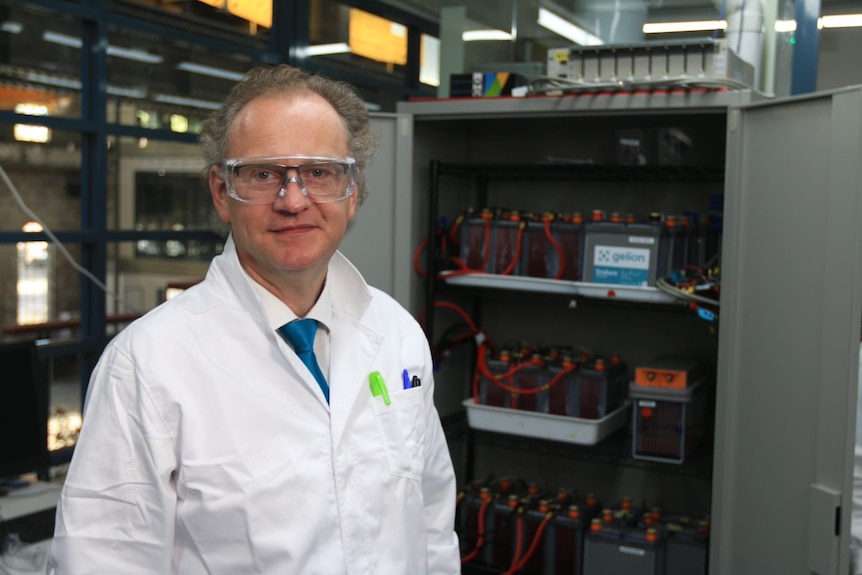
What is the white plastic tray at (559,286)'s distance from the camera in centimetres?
239

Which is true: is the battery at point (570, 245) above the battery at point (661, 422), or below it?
above

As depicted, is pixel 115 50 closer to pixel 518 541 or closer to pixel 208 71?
pixel 208 71

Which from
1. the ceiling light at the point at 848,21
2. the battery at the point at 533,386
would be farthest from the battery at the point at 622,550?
the ceiling light at the point at 848,21

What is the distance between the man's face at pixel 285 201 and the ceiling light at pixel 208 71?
201cm

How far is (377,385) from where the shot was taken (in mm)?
1300

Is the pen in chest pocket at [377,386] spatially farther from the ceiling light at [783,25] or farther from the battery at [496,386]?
the ceiling light at [783,25]

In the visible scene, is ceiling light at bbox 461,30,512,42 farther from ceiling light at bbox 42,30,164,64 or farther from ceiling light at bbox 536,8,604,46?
ceiling light at bbox 42,30,164,64

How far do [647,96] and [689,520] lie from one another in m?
1.33

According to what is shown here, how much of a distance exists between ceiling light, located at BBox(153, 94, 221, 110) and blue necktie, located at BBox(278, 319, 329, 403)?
75.6 inches

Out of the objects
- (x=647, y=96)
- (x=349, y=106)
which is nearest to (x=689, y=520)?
(x=647, y=96)

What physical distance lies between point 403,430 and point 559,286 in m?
1.31

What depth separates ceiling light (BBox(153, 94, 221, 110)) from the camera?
2920 millimetres

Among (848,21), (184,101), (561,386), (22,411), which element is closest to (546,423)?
(561,386)

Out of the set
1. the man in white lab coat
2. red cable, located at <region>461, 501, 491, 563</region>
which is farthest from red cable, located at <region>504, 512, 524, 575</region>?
the man in white lab coat
